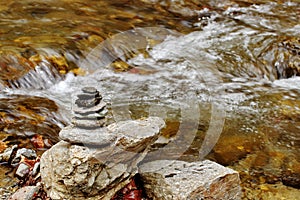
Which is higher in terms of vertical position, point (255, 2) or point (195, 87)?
point (255, 2)

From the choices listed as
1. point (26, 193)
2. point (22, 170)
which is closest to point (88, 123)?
point (26, 193)

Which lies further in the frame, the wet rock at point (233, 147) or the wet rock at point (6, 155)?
the wet rock at point (233, 147)

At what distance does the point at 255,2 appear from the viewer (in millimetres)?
13344

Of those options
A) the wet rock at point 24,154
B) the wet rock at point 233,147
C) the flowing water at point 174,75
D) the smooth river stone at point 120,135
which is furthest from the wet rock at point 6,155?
the wet rock at point 233,147

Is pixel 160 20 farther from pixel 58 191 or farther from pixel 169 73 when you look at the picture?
pixel 58 191

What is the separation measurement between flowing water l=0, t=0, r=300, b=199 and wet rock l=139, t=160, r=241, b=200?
0.43 metres

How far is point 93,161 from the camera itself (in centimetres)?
314

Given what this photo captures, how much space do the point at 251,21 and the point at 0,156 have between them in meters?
9.25

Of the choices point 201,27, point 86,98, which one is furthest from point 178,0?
point 86,98

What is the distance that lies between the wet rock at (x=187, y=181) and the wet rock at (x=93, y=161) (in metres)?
0.28

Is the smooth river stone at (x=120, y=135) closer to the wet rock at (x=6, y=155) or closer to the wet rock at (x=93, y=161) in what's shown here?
the wet rock at (x=93, y=161)

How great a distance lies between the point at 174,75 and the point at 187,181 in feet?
15.7

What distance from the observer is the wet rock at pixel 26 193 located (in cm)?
348

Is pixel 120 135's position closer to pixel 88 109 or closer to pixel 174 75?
pixel 88 109
